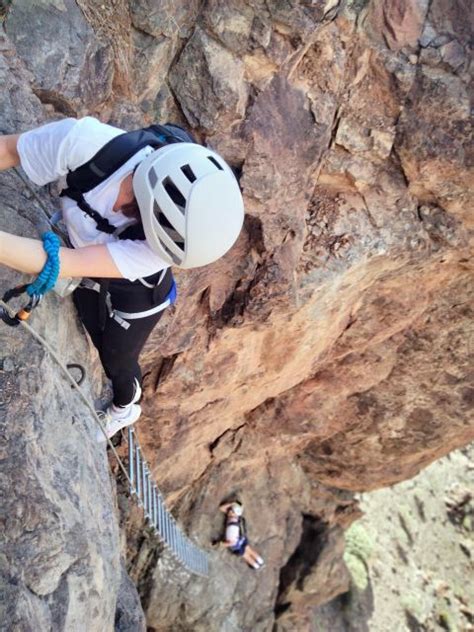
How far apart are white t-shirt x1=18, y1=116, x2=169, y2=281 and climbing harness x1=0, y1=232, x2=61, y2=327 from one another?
26cm

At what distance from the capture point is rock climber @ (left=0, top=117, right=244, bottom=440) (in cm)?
288

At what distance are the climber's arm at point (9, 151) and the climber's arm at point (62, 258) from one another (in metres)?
0.49

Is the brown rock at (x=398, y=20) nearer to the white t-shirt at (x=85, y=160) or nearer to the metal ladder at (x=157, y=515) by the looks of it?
the white t-shirt at (x=85, y=160)

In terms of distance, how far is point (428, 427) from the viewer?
9.46 m

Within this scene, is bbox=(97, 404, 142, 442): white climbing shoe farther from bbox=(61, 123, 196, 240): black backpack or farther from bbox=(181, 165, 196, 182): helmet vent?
bbox=(181, 165, 196, 182): helmet vent

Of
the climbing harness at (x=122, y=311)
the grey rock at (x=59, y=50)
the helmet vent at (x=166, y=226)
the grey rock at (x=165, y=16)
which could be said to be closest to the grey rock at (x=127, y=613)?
the climbing harness at (x=122, y=311)

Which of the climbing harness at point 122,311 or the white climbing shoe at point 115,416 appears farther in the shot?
the white climbing shoe at point 115,416

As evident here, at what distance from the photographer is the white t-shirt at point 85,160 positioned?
120 inches

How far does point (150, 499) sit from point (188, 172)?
4679 millimetres

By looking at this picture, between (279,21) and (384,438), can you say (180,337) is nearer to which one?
(279,21)

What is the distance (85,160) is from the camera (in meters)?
3.09

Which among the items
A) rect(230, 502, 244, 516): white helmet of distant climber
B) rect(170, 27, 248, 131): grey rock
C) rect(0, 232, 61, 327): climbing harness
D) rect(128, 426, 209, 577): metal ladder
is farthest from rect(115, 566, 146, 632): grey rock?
rect(230, 502, 244, 516): white helmet of distant climber

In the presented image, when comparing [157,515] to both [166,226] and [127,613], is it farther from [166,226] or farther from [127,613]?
[166,226]

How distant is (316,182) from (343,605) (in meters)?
10.5
